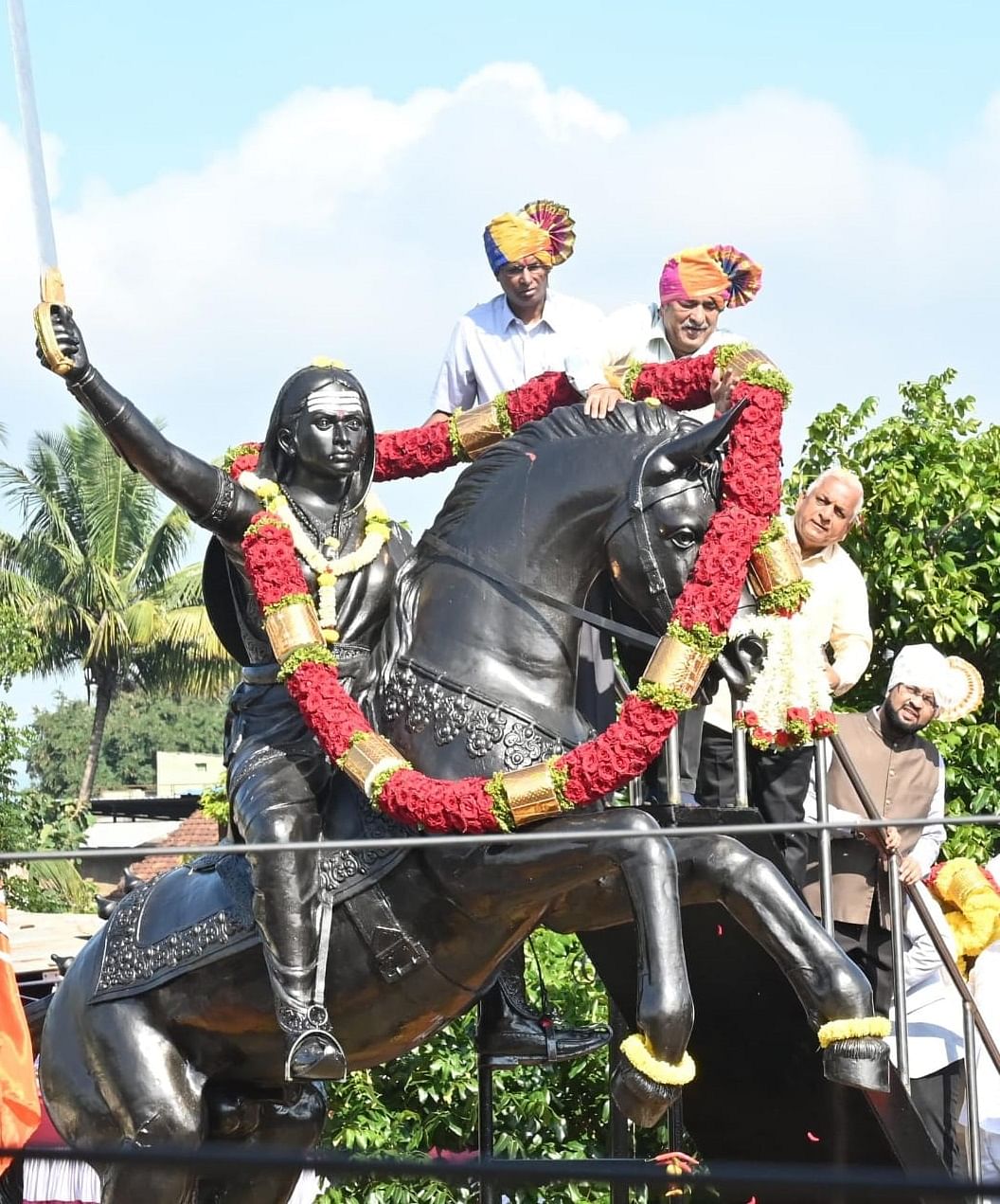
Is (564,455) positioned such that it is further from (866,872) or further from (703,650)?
(866,872)

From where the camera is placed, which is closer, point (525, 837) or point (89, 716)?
point (525, 837)

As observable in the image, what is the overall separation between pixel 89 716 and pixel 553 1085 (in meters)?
35.9

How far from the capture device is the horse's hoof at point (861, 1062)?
452 cm

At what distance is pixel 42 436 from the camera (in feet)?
98.9

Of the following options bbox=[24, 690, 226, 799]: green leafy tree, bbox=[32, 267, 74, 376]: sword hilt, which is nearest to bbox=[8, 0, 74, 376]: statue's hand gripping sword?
bbox=[32, 267, 74, 376]: sword hilt

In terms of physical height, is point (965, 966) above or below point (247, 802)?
below

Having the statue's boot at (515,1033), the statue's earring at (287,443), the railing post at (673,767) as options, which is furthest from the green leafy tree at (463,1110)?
the statue's earring at (287,443)

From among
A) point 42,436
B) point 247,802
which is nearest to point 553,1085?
point 247,802

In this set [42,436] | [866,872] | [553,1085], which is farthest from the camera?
[42,436]

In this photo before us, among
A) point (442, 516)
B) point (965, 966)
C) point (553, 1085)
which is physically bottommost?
point (553, 1085)

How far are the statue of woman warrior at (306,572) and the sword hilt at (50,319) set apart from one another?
29 mm

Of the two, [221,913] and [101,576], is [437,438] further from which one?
[101,576]

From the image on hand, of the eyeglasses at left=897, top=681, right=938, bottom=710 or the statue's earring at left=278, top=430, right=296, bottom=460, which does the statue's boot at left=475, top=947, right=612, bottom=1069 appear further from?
the eyeglasses at left=897, top=681, right=938, bottom=710

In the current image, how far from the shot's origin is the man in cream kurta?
617cm
